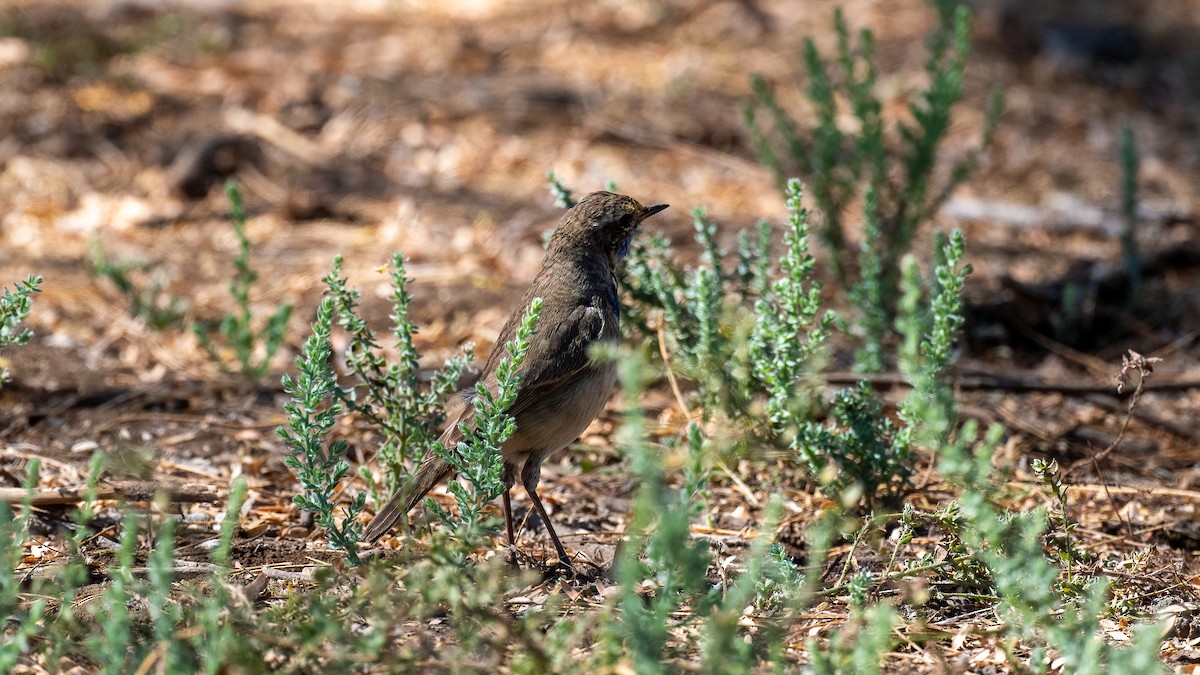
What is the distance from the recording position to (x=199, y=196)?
26.8ft

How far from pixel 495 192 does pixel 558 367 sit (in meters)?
3.97

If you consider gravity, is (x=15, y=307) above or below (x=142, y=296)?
above

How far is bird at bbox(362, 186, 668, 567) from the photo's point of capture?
4336 mm

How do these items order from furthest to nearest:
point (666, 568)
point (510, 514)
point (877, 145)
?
1. point (877, 145)
2. point (510, 514)
3. point (666, 568)

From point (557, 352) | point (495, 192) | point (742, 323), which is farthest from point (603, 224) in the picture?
point (495, 192)

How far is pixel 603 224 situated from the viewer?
4.87 meters

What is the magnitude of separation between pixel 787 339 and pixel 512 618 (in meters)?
1.29

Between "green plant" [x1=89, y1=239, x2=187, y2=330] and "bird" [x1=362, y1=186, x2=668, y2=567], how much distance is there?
2.51 metres

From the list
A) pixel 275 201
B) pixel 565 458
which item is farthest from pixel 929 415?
pixel 275 201

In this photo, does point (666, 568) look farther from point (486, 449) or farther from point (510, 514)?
point (510, 514)

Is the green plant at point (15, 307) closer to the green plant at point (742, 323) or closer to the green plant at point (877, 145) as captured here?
the green plant at point (742, 323)

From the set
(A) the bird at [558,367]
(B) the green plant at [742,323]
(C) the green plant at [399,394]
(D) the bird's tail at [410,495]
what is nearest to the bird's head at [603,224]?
(A) the bird at [558,367]

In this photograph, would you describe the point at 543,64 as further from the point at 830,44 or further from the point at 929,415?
the point at 929,415

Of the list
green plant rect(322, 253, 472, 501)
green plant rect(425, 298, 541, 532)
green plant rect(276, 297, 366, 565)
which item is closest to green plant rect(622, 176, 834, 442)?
green plant rect(425, 298, 541, 532)
